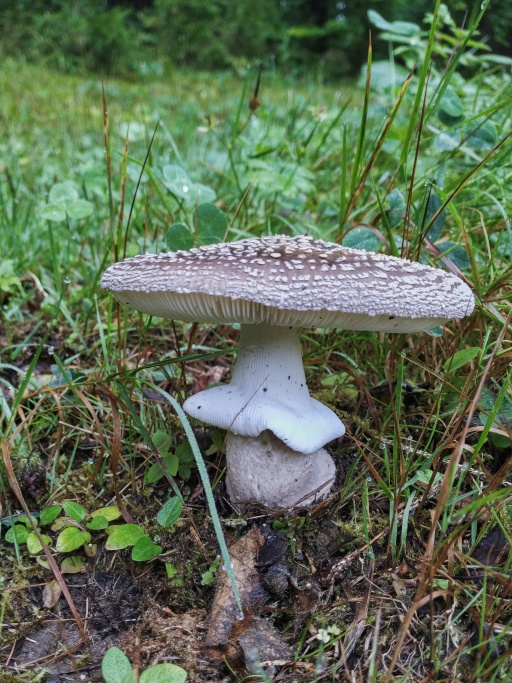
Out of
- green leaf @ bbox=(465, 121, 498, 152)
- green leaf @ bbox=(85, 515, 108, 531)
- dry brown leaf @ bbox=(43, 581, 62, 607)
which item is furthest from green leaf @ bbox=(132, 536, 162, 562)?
green leaf @ bbox=(465, 121, 498, 152)

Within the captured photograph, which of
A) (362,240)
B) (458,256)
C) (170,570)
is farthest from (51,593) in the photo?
(458,256)

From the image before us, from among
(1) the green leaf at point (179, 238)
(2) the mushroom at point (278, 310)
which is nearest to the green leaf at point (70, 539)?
(2) the mushroom at point (278, 310)

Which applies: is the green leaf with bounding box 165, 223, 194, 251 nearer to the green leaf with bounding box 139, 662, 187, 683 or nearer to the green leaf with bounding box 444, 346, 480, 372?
the green leaf with bounding box 444, 346, 480, 372

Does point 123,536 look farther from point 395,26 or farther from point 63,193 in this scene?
point 395,26

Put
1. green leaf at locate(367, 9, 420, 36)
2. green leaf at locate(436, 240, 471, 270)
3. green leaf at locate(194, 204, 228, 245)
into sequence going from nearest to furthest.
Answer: green leaf at locate(436, 240, 471, 270), green leaf at locate(194, 204, 228, 245), green leaf at locate(367, 9, 420, 36)

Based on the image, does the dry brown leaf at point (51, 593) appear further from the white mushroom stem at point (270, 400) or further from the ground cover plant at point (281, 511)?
the white mushroom stem at point (270, 400)
